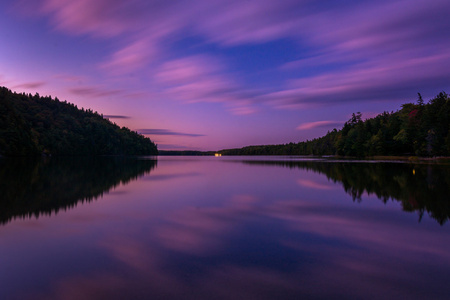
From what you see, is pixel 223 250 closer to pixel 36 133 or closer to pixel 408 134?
pixel 408 134

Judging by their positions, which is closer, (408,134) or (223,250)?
(223,250)

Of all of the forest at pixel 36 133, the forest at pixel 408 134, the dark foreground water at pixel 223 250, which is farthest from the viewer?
the forest at pixel 36 133

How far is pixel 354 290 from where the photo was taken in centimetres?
622

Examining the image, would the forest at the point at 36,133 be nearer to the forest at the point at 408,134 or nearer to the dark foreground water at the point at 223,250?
the dark foreground water at the point at 223,250

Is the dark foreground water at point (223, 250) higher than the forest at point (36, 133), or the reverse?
the forest at point (36, 133)

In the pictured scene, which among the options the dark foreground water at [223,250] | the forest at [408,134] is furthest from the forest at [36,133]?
the forest at [408,134]

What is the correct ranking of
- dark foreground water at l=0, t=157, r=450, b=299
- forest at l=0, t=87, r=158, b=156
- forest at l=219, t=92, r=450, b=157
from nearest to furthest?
dark foreground water at l=0, t=157, r=450, b=299 → forest at l=219, t=92, r=450, b=157 → forest at l=0, t=87, r=158, b=156

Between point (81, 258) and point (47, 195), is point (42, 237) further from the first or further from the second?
point (47, 195)

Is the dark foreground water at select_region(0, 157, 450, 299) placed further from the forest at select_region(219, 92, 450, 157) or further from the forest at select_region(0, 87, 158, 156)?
the forest at select_region(0, 87, 158, 156)

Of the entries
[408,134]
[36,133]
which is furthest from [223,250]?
[36,133]

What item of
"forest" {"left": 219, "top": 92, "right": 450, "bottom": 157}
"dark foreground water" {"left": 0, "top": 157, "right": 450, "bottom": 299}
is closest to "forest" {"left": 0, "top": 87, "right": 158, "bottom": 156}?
"dark foreground water" {"left": 0, "top": 157, "right": 450, "bottom": 299}

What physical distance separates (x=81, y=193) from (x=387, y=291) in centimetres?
1989

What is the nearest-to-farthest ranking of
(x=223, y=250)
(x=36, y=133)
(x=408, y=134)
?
(x=223, y=250) < (x=408, y=134) < (x=36, y=133)

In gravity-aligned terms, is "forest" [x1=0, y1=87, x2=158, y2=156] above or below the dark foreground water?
above
